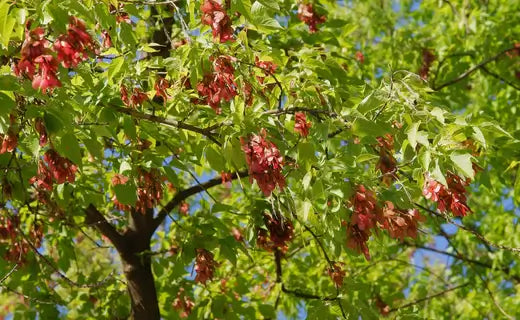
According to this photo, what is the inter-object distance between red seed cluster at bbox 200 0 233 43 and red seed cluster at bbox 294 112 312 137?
0.51 m

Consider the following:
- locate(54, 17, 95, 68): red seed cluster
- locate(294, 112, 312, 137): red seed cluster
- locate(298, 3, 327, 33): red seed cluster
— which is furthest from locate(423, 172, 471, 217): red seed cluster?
locate(298, 3, 327, 33): red seed cluster

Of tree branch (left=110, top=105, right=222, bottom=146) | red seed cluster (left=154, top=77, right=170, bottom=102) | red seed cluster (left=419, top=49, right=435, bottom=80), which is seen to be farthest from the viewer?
red seed cluster (left=419, top=49, right=435, bottom=80)

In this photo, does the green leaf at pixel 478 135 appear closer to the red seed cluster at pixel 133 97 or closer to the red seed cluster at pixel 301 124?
the red seed cluster at pixel 301 124

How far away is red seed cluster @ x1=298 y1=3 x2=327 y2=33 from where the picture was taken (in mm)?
4543

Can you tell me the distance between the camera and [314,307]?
3424mm

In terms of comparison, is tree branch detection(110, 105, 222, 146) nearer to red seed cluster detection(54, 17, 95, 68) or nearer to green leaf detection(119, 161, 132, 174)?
green leaf detection(119, 161, 132, 174)

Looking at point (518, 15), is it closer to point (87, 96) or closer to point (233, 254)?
point (233, 254)

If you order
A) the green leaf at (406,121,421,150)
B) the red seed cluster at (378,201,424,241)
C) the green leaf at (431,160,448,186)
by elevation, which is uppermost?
the green leaf at (406,121,421,150)

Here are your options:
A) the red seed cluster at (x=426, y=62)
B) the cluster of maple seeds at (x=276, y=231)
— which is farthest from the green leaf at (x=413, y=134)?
the red seed cluster at (x=426, y=62)

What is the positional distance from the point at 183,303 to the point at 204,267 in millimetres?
1223

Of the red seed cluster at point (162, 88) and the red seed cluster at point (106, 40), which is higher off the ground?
the red seed cluster at point (106, 40)

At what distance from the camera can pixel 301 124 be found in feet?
9.86

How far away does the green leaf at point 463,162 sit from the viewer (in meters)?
2.25

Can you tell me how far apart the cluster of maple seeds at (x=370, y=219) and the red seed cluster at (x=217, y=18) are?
2.54 ft
